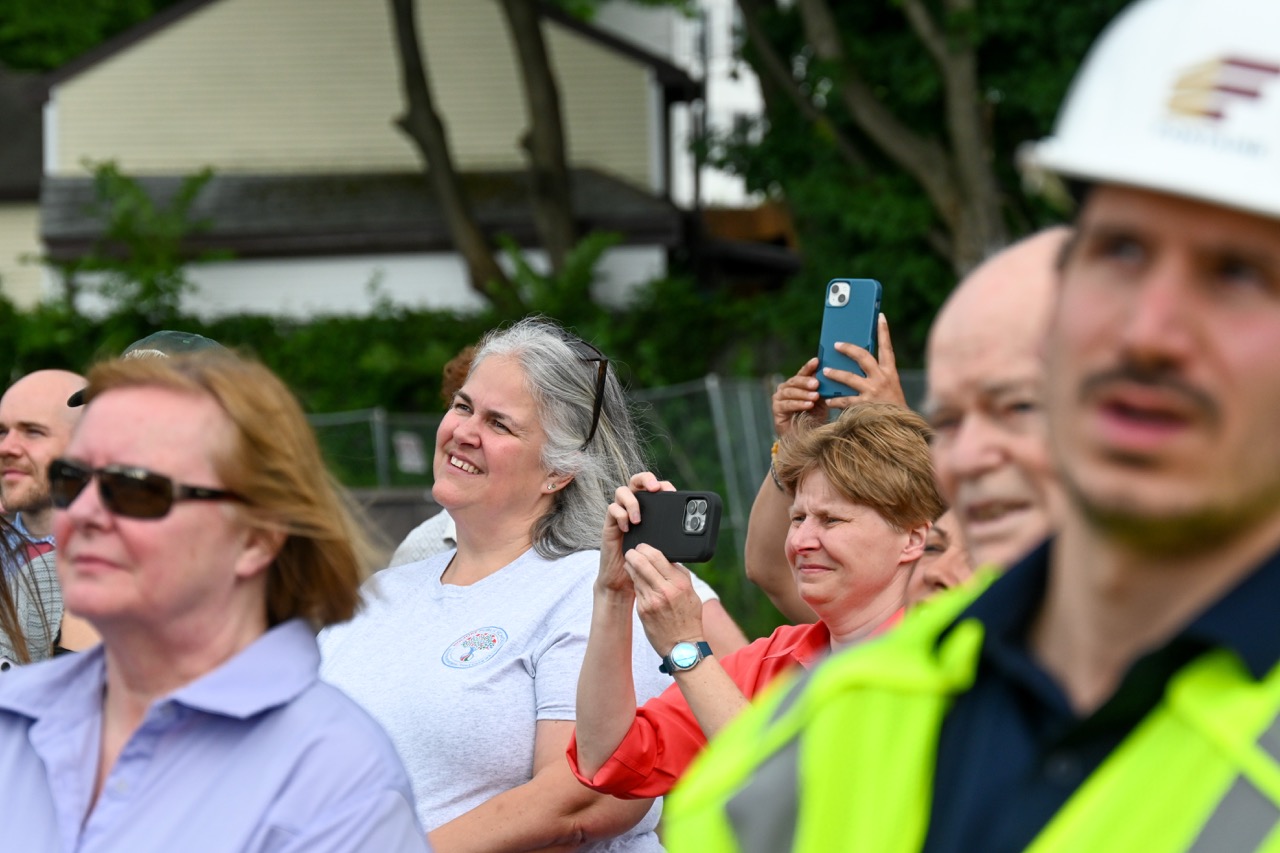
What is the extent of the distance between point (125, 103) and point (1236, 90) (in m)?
26.8

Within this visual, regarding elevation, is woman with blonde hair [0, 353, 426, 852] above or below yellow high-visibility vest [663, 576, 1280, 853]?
→ below

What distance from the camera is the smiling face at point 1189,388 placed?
119cm

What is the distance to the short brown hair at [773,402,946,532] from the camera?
129 inches

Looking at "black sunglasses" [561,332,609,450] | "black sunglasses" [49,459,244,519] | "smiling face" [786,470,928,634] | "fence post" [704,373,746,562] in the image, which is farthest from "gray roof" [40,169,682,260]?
"black sunglasses" [49,459,244,519]

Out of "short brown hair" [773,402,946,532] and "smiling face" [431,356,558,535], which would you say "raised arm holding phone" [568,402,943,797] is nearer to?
"short brown hair" [773,402,946,532]

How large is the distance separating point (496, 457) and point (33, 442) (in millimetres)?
1461

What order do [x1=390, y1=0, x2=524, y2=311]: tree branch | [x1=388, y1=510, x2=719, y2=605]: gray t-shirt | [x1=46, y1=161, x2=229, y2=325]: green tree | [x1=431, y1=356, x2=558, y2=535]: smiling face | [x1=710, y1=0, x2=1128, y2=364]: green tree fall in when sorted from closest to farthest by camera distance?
[x1=431, y1=356, x2=558, y2=535]: smiling face
[x1=388, y1=510, x2=719, y2=605]: gray t-shirt
[x1=710, y1=0, x2=1128, y2=364]: green tree
[x1=390, y1=0, x2=524, y2=311]: tree branch
[x1=46, y1=161, x2=229, y2=325]: green tree

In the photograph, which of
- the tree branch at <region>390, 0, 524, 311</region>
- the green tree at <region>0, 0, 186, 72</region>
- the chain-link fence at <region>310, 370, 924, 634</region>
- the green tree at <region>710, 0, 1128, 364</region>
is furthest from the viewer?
the green tree at <region>0, 0, 186, 72</region>

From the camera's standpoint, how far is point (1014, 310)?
5.72 ft

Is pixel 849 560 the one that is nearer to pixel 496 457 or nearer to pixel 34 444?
pixel 496 457

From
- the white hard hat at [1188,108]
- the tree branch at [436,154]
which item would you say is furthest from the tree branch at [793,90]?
the white hard hat at [1188,108]

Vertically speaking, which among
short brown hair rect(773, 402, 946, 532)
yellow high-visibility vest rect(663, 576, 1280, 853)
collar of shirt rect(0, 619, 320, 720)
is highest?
yellow high-visibility vest rect(663, 576, 1280, 853)

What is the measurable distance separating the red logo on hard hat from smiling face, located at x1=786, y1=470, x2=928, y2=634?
6.96ft

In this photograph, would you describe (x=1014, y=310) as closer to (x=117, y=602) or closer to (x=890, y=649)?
(x=890, y=649)
